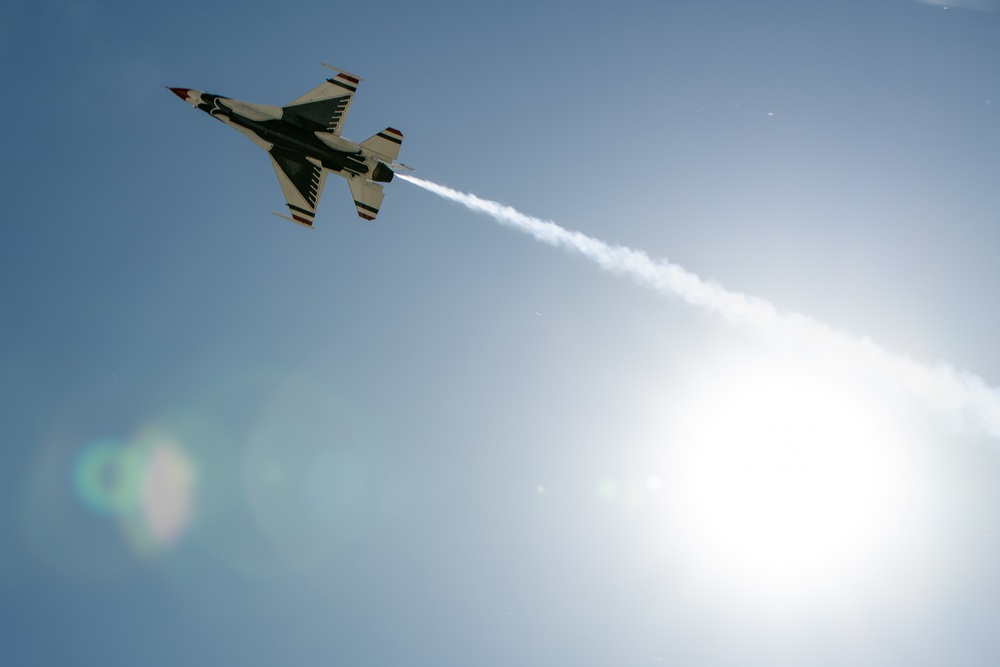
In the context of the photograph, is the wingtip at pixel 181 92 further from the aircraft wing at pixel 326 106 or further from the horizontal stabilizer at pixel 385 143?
the horizontal stabilizer at pixel 385 143

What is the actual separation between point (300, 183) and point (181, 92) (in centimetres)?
1245

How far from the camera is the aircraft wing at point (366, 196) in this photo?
6397 cm

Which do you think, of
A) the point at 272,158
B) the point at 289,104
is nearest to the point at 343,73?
the point at 289,104

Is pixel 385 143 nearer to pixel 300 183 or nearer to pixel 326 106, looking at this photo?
pixel 326 106

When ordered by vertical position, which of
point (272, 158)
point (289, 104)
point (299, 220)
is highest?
point (289, 104)

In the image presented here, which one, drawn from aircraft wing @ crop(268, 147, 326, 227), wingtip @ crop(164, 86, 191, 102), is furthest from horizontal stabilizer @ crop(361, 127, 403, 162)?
wingtip @ crop(164, 86, 191, 102)

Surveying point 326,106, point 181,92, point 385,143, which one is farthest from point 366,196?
point 181,92

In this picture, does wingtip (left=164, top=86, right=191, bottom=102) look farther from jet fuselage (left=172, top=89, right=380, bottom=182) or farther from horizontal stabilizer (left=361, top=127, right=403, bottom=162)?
horizontal stabilizer (left=361, top=127, right=403, bottom=162)

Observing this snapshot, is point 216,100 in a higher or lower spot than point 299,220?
higher

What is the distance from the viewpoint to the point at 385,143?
204ft

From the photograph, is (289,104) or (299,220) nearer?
(289,104)

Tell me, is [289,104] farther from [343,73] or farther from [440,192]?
[440,192]

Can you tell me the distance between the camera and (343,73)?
6188 cm

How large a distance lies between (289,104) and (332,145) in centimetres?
504
